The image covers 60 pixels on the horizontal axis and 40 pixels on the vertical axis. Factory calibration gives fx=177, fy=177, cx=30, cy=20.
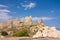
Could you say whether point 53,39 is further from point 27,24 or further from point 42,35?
point 27,24

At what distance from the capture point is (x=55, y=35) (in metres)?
15.6

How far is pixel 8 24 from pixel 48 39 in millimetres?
17681

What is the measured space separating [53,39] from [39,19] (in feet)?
34.1

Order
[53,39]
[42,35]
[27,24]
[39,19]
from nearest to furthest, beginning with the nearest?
[53,39], [42,35], [39,19], [27,24]

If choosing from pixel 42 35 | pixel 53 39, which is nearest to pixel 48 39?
pixel 53 39

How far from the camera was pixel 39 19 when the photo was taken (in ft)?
82.1

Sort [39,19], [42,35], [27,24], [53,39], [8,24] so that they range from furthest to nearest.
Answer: [8,24], [27,24], [39,19], [42,35], [53,39]

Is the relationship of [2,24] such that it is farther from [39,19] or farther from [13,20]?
[39,19]

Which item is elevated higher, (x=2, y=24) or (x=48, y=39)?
(x=2, y=24)

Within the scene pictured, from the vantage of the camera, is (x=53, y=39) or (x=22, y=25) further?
(x=22, y=25)

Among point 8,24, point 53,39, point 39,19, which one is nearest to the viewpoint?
point 53,39

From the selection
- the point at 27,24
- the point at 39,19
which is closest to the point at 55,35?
the point at 39,19

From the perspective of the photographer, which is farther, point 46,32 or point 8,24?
point 8,24

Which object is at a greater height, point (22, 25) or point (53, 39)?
point (22, 25)
